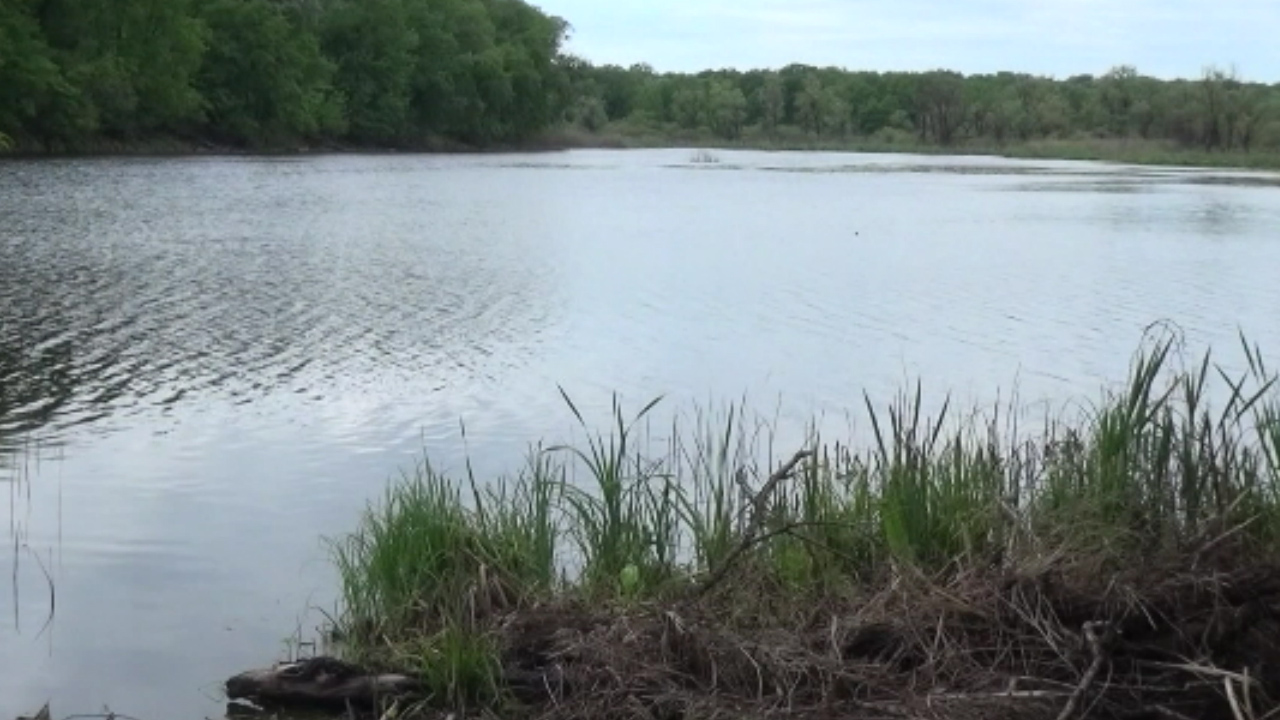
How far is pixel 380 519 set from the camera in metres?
8.65

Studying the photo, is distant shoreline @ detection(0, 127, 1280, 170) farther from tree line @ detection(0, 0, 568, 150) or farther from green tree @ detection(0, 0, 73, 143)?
green tree @ detection(0, 0, 73, 143)

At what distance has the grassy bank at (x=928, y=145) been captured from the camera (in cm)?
9088

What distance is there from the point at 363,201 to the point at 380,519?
3653 cm

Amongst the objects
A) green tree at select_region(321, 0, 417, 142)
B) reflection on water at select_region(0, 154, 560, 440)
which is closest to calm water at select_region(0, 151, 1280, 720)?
reflection on water at select_region(0, 154, 560, 440)

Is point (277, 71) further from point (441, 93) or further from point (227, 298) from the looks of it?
point (227, 298)

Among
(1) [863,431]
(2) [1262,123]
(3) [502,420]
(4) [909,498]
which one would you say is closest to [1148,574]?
(4) [909,498]

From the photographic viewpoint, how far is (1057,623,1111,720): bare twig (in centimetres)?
515

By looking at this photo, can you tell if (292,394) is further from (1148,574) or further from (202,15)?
(202,15)

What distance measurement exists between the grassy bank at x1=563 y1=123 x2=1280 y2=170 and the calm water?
4887 centimetres

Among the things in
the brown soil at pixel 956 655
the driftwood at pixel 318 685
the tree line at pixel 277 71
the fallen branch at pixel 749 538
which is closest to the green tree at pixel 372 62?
the tree line at pixel 277 71

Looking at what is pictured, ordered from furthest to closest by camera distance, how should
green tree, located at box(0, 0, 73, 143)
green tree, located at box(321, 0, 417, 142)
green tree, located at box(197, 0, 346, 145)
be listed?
green tree, located at box(321, 0, 417, 142)
green tree, located at box(197, 0, 346, 145)
green tree, located at box(0, 0, 73, 143)

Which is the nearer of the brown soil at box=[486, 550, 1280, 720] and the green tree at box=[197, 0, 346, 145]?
the brown soil at box=[486, 550, 1280, 720]

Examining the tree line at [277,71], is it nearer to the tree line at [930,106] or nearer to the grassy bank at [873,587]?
the tree line at [930,106]

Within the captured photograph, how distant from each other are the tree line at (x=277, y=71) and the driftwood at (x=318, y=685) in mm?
43372
